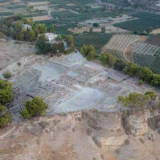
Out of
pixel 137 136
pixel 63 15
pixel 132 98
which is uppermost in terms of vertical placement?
pixel 132 98

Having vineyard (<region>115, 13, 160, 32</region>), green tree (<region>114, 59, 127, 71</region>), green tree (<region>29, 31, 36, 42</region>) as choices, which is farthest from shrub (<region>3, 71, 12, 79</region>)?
vineyard (<region>115, 13, 160, 32</region>)

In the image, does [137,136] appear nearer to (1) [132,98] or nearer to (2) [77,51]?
(1) [132,98]

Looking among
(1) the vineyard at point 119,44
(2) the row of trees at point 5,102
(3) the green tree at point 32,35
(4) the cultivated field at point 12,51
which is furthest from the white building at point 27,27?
(2) the row of trees at point 5,102

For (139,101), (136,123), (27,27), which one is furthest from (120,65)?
(27,27)

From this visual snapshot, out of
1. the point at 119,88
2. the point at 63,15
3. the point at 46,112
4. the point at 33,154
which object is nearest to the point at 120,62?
the point at 119,88

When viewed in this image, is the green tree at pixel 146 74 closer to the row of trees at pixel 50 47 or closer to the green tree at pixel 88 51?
the green tree at pixel 88 51

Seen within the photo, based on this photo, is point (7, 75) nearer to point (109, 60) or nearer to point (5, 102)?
point (5, 102)
